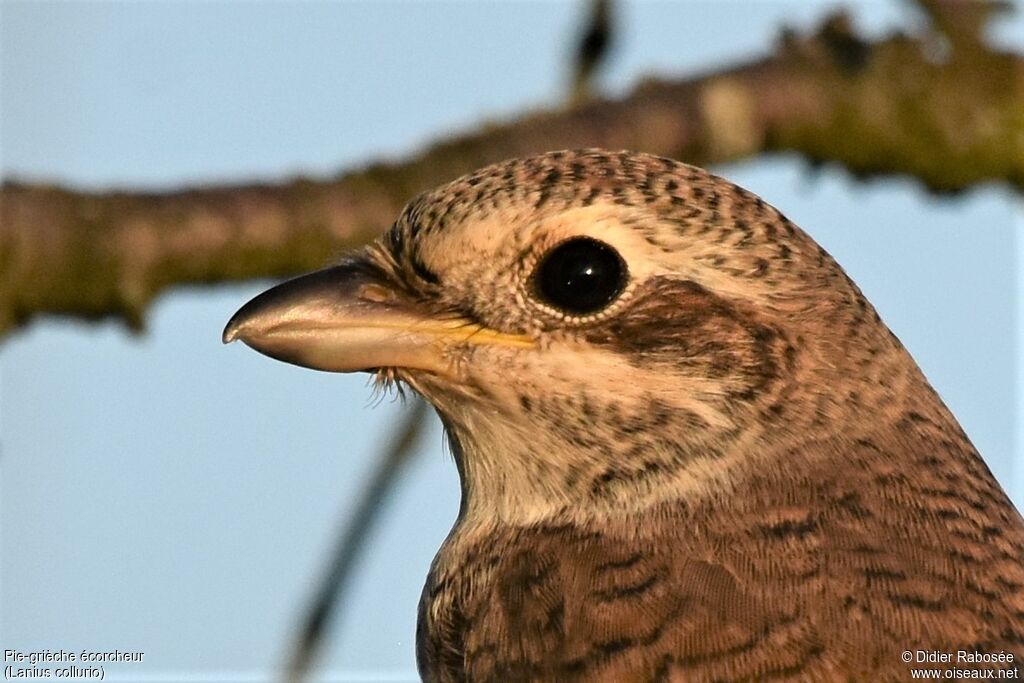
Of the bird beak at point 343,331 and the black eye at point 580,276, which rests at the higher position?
the black eye at point 580,276

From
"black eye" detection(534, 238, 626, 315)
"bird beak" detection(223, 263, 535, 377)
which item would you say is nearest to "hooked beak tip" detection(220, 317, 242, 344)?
"bird beak" detection(223, 263, 535, 377)

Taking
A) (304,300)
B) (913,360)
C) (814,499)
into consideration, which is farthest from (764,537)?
(304,300)

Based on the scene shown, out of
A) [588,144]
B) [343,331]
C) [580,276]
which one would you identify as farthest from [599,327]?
[588,144]

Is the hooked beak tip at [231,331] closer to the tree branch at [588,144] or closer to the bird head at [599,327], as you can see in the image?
the bird head at [599,327]

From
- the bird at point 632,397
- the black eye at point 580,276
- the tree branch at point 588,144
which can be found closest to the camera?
the bird at point 632,397

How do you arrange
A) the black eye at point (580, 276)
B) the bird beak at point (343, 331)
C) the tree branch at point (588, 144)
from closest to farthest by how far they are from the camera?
the black eye at point (580, 276) → the bird beak at point (343, 331) → the tree branch at point (588, 144)

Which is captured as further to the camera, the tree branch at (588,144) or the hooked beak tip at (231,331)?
the tree branch at (588,144)

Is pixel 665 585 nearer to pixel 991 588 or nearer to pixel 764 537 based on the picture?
pixel 764 537

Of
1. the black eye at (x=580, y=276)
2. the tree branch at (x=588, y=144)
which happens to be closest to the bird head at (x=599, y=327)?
the black eye at (x=580, y=276)

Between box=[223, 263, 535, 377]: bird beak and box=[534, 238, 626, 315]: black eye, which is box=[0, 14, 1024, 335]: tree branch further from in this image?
box=[534, 238, 626, 315]: black eye
